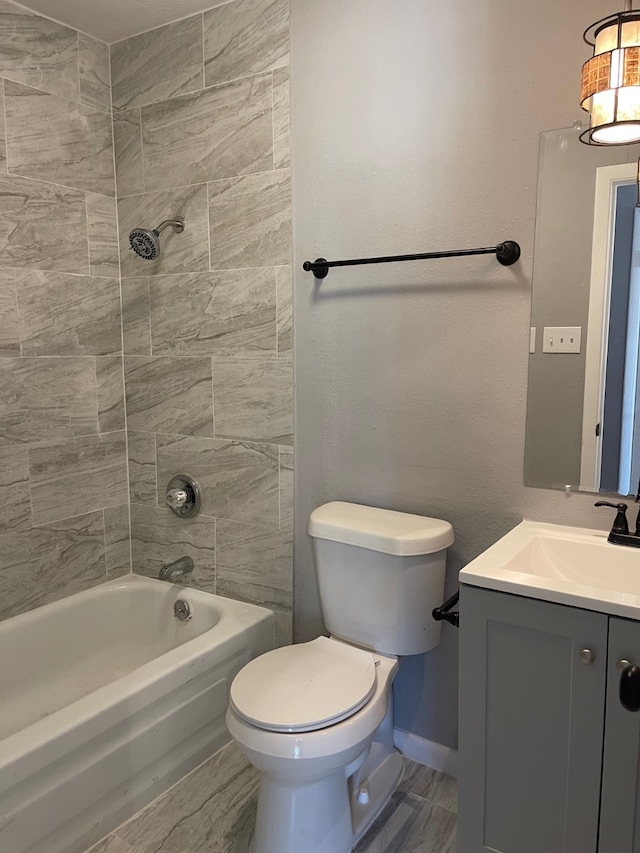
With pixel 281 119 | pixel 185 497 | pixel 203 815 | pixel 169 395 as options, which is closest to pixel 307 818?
pixel 203 815

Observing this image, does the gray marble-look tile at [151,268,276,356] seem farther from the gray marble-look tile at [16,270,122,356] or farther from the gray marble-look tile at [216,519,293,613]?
the gray marble-look tile at [216,519,293,613]

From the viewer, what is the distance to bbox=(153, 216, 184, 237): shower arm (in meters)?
2.36

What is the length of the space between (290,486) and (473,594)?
0.98m

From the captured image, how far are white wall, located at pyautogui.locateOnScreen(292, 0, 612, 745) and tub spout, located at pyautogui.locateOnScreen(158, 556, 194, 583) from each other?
60cm

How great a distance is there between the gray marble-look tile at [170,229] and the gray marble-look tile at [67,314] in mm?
165

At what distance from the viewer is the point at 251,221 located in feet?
7.29

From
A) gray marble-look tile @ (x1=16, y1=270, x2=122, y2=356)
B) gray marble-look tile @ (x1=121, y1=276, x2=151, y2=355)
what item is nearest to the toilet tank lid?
gray marble-look tile @ (x1=121, y1=276, x2=151, y2=355)

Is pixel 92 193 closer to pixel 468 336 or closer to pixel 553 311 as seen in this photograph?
pixel 468 336

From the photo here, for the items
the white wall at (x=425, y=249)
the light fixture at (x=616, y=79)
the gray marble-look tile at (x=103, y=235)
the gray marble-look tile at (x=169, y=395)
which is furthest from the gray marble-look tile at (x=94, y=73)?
the light fixture at (x=616, y=79)

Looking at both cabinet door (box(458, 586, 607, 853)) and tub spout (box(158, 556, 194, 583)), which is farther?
tub spout (box(158, 556, 194, 583))

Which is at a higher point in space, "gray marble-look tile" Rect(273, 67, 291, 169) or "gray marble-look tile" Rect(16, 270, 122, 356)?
"gray marble-look tile" Rect(273, 67, 291, 169)

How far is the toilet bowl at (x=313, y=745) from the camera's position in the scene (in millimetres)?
1520

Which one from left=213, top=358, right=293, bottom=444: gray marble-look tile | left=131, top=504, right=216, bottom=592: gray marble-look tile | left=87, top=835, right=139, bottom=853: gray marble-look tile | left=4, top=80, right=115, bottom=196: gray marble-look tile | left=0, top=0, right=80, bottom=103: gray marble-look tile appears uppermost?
left=0, top=0, right=80, bottom=103: gray marble-look tile

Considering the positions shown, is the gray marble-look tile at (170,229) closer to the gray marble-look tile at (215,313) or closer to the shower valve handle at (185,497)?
the gray marble-look tile at (215,313)
